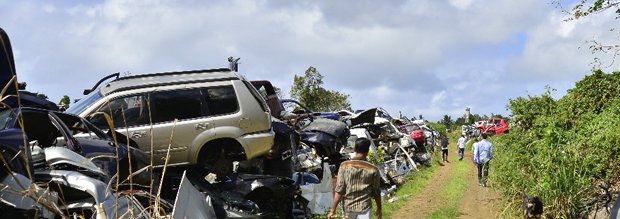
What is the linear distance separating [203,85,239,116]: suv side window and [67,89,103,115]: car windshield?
173 centimetres

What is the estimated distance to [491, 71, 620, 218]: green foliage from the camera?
30.7 ft

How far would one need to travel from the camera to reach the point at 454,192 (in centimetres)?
1789

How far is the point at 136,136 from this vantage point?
33.0ft

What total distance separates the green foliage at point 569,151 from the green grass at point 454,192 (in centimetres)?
142

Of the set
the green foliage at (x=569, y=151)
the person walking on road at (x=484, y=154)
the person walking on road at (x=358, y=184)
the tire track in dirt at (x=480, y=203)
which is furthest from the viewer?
the person walking on road at (x=484, y=154)

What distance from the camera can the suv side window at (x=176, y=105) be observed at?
10.5 metres

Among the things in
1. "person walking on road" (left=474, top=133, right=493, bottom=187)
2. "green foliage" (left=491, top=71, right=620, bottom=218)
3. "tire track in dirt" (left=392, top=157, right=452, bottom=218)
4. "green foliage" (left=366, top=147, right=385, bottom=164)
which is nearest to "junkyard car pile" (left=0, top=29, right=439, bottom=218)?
"tire track in dirt" (left=392, top=157, right=452, bottom=218)

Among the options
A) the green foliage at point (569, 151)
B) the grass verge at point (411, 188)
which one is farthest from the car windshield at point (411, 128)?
the green foliage at point (569, 151)

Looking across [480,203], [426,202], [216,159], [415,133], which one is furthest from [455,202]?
[415,133]

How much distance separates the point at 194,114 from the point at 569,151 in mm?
5923

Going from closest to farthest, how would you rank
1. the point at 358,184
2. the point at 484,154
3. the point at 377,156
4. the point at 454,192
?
the point at 358,184 → the point at 484,154 → the point at 454,192 → the point at 377,156

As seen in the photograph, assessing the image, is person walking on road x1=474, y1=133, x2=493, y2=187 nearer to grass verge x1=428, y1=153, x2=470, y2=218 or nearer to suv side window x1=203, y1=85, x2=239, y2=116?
grass verge x1=428, y1=153, x2=470, y2=218

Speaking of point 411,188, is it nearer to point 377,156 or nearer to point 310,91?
point 377,156

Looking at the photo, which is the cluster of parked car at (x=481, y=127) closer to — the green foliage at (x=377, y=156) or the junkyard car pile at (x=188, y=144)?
the green foliage at (x=377, y=156)
